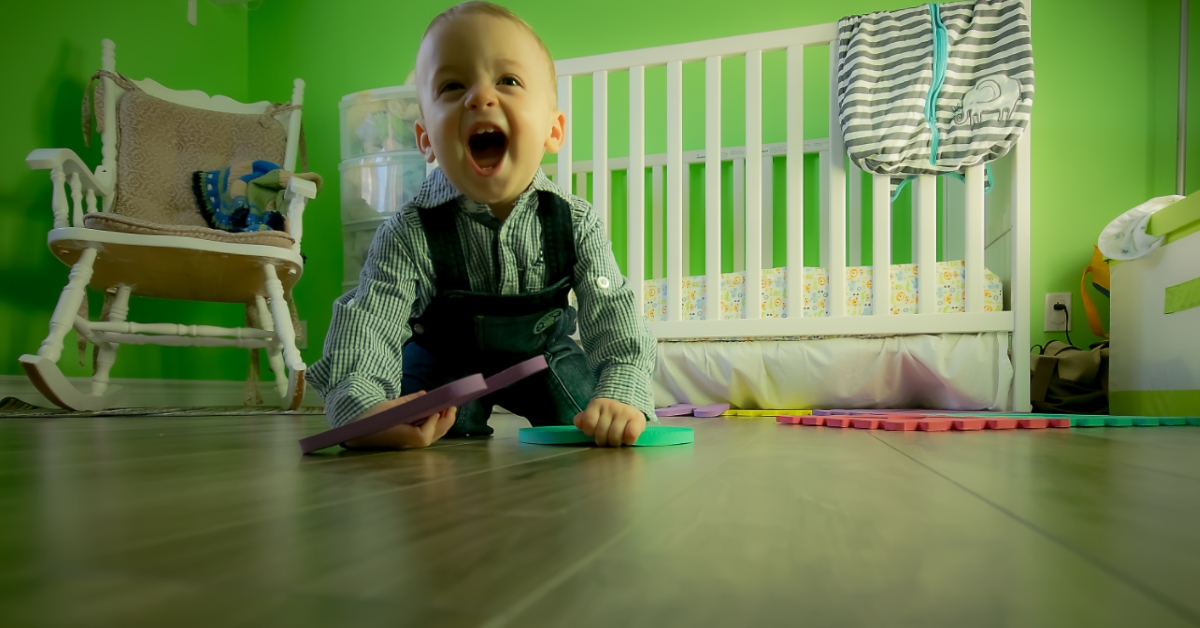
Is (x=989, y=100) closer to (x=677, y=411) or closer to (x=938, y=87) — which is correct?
(x=938, y=87)

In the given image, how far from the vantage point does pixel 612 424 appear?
70 cm

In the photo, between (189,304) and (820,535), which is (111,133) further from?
(820,535)

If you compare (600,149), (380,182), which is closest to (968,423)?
(600,149)

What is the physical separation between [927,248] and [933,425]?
817mm

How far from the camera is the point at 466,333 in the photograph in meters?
0.94

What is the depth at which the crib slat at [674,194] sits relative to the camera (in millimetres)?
1806

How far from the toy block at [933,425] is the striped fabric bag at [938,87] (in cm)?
86

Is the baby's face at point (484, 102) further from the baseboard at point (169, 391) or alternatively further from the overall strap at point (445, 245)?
the baseboard at point (169, 391)

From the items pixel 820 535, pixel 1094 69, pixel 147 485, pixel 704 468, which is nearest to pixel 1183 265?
pixel 1094 69

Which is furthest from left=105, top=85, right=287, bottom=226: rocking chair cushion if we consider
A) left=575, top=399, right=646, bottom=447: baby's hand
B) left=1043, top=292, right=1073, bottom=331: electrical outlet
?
left=1043, top=292, right=1073, bottom=331: electrical outlet

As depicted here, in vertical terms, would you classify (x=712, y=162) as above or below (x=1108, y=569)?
above

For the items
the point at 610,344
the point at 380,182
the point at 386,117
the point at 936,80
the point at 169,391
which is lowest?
the point at 169,391

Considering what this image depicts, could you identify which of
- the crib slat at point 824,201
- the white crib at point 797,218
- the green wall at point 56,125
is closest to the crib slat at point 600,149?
the white crib at point 797,218

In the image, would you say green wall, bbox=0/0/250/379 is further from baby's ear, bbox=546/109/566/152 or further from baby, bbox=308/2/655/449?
baby's ear, bbox=546/109/566/152
